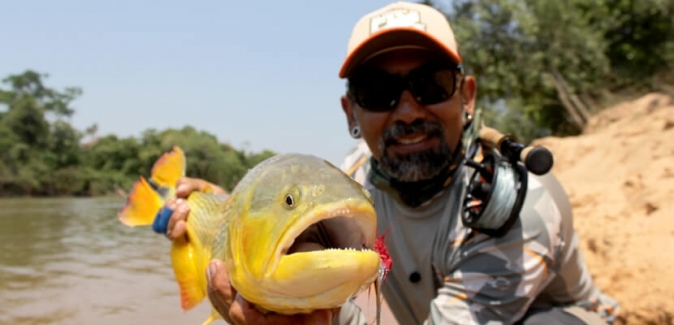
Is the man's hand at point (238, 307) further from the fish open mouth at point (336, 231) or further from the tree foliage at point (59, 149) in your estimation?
the tree foliage at point (59, 149)

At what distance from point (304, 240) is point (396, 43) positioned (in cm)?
160

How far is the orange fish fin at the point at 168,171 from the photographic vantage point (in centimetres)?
284

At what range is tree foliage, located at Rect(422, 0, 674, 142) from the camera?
1991 cm

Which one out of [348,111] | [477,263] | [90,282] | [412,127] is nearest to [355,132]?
[348,111]

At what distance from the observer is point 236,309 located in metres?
1.41

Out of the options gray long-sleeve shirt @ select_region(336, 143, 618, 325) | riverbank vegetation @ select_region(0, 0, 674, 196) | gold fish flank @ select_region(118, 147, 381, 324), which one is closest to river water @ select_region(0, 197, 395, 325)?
gray long-sleeve shirt @ select_region(336, 143, 618, 325)

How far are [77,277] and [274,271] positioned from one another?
26.4 ft

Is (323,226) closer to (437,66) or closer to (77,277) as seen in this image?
(437,66)

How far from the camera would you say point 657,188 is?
227 inches

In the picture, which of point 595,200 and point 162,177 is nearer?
point 162,177

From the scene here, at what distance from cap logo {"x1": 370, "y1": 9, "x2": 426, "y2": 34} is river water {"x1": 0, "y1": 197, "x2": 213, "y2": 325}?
3940 millimetres

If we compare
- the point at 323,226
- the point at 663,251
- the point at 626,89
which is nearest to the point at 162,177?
the point at 323,226

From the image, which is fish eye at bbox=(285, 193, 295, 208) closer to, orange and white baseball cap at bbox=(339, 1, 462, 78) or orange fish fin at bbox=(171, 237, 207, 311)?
orange fish fin at bbox=(171, 237, 207, 311)

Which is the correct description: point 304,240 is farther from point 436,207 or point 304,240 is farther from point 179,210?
point 436,207
